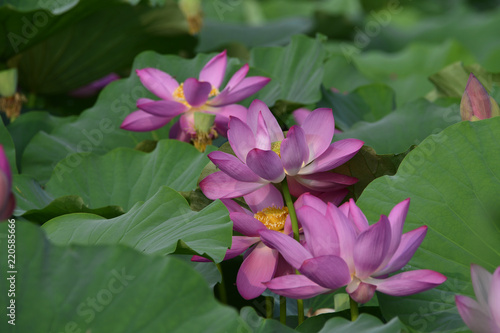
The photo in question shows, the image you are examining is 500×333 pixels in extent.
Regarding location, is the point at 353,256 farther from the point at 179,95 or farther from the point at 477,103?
the point at 179,95

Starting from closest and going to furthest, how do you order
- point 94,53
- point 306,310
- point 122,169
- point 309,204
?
point 309,204 → point 306,310 → point 122,169 → point 94,53

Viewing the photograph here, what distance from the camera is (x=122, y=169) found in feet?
3.48

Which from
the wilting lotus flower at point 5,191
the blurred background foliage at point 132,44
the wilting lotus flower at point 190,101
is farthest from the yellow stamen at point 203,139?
the wilting lotus flower at point 5,191

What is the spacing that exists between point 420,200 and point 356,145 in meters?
0.11

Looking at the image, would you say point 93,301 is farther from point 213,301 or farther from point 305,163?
point 305,163

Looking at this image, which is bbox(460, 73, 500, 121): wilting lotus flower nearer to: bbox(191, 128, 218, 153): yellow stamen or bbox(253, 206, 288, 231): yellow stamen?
bbox(253, 206, 288, 231): yellow stamen

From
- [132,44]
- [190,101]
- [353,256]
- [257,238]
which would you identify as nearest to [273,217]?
[257,238]

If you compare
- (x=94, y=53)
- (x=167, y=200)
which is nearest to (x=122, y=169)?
(x=167, y=200)

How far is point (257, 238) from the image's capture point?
77 cm

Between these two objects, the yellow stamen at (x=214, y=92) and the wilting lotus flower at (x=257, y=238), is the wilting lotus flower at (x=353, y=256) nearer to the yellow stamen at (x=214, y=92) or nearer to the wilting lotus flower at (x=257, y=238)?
the wilting lotus flower at (x=257, y=238)

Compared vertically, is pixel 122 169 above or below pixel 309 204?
below

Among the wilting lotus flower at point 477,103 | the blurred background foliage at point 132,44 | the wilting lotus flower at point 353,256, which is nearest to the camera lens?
the wilting lotus flower at point 353,256

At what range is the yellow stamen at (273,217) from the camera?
0.79m

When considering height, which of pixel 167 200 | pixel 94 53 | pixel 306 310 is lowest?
pixel 306 310
